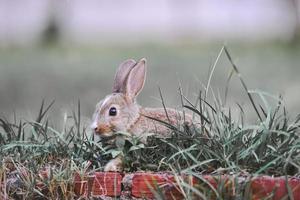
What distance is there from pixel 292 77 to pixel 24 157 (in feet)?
21.7

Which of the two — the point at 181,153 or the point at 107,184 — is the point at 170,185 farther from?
the point at 107,184

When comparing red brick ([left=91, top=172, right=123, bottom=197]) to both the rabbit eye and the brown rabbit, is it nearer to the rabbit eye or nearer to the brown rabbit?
the brown rabbit

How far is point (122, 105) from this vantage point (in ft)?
13.4

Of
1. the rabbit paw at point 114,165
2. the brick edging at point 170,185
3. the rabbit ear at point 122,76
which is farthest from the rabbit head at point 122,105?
the brick edging at point 170,185

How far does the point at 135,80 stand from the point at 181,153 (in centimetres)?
68

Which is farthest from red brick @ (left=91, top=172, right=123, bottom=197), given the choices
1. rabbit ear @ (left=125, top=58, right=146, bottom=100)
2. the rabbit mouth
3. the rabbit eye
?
rabbit ear @ (left=125, top=58, right=146, bottom=100)

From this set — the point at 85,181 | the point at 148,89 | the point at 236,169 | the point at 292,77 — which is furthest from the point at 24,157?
the point at 292,77

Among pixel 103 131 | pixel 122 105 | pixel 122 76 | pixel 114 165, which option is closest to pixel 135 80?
pixel 122 76

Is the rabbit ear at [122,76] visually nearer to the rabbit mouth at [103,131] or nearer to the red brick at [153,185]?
the rabbit mouth at [103,131]

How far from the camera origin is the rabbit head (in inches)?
156

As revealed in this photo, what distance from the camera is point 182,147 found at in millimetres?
3791

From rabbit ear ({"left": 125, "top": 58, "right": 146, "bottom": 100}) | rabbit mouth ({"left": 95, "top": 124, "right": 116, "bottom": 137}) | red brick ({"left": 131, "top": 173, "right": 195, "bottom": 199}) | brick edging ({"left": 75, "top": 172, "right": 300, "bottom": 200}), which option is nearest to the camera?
brick edging ({"left": 75, "top": 172, "right": 300, "bottom": 200})

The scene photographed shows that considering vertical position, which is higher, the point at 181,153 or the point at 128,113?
the point at 128,113

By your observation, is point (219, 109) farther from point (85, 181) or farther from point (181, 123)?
point (85, 181)
